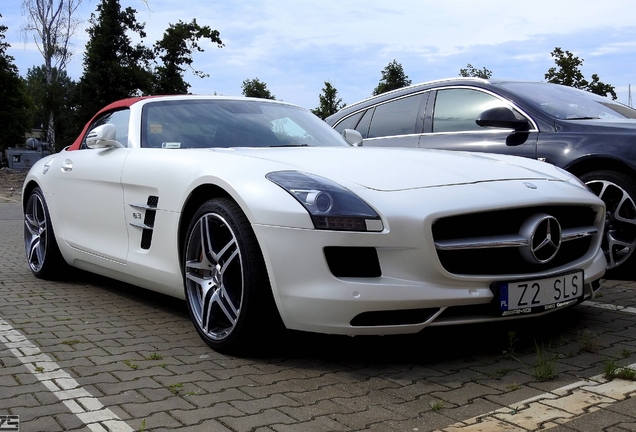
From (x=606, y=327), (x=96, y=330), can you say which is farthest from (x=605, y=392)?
(x=96, y=330)

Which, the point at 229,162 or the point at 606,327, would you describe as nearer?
the point at 229,162

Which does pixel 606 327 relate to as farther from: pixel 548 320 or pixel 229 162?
pixel 229 162

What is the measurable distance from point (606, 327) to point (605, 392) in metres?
1.28

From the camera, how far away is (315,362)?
3.85 m

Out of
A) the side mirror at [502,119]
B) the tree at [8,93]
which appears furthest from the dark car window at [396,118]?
the tree at [8,93]

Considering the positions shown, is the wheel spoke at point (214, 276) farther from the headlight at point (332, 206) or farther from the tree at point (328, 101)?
the tree at point (328, 101)

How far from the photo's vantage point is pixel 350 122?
803 centimetres

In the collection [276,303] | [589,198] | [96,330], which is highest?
[589,198]

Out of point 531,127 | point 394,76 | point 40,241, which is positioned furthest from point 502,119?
point 394,76

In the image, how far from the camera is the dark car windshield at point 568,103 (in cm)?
634

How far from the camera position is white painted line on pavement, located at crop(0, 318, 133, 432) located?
2980mm

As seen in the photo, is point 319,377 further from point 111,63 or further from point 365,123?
point 111,63

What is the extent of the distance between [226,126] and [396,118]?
2.70 m

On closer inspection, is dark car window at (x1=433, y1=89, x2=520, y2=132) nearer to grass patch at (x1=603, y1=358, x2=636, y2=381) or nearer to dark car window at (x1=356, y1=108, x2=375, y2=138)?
dark car window at (x1=356, y1=108, x2=375, y2=138)
